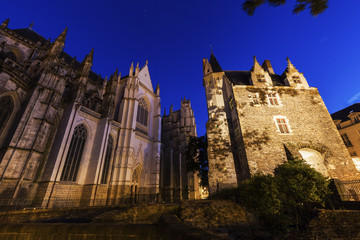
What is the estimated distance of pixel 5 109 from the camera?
14430mm

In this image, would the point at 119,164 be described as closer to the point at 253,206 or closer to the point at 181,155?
the point at 181,155

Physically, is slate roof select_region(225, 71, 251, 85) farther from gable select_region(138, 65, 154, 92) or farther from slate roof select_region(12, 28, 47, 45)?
slate roof select_region(12, 28, 47, 45)

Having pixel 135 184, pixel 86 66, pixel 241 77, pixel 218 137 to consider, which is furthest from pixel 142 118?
pixel 241 77

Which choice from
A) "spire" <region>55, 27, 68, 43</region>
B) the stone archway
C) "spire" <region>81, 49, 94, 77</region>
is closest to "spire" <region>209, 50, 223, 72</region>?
the stone archway

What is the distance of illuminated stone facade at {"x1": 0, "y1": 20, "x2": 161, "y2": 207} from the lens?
43.2ft

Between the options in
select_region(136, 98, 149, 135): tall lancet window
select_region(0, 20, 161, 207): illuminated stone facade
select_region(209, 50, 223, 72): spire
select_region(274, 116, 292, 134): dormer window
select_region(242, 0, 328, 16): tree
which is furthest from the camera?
select_region(136, 98, 149, 135): tall lancet window

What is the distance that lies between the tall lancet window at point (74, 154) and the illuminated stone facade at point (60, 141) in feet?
0.27

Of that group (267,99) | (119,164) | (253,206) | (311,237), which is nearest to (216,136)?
(267,99)

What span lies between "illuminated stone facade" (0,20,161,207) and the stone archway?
55.9ft

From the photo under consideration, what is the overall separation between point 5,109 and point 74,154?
679 centimetres

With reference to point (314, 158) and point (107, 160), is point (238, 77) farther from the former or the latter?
point (107, 160)

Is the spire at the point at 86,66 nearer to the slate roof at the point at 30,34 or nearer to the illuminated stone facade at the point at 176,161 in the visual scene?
the slate roof at the point at 30,34

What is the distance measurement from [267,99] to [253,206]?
445 inches

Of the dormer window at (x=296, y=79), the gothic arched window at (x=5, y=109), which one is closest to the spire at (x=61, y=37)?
Answer: the gothic arched window at (x=5, y=109)
